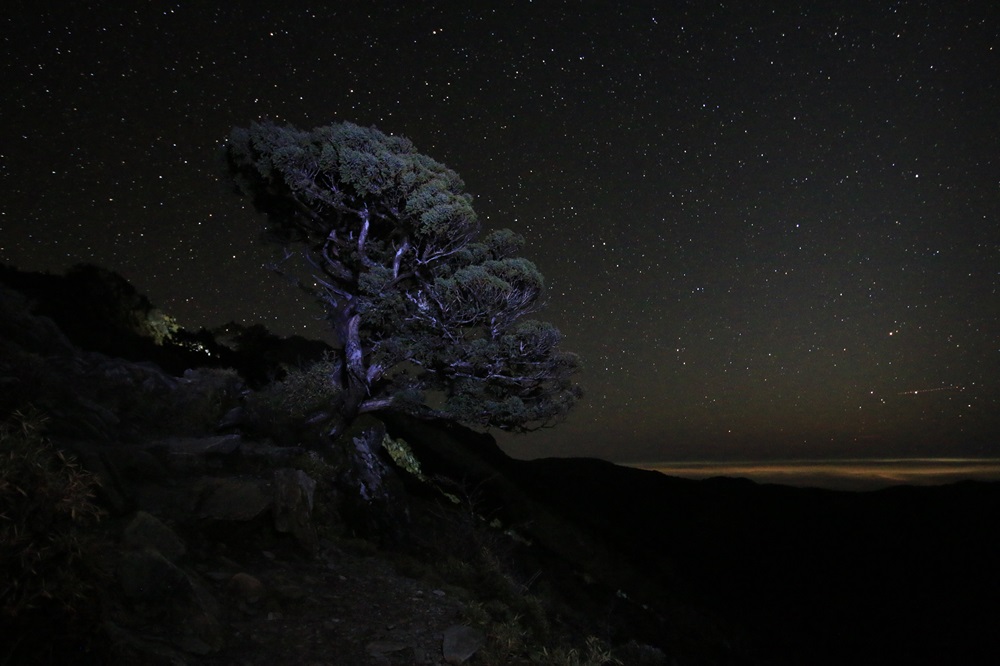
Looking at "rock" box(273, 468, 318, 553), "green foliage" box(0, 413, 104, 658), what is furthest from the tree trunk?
"green foliage" box(0, 413, 104, 658)

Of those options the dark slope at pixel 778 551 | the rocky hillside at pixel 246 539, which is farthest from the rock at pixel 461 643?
the dark slope at pixel 778 551

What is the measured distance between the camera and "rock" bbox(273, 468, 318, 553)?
795cm

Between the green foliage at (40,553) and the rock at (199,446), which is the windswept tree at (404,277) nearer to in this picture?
the rock at (199,446)

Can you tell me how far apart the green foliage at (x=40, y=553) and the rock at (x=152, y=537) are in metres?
2.26

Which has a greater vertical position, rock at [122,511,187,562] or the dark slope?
rock at [122,511,187,562]

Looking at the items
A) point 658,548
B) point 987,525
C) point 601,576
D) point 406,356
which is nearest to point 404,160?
point 406,356

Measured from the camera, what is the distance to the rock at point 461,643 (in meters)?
5.86

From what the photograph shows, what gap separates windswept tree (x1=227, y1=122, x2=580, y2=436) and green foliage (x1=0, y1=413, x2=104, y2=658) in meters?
10.8

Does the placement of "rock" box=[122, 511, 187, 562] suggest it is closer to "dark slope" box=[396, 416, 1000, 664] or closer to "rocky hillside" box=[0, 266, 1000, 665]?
"rocky hillside" box=[0, 266, 1000, 665]

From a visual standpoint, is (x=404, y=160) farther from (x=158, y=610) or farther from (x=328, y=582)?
(x=158, y=610)

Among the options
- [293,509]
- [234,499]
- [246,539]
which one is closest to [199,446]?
[234,499]

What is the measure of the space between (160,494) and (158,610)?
10.1 feet

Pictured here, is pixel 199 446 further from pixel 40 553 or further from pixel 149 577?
pixel 40 553

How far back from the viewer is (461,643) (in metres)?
6.10
